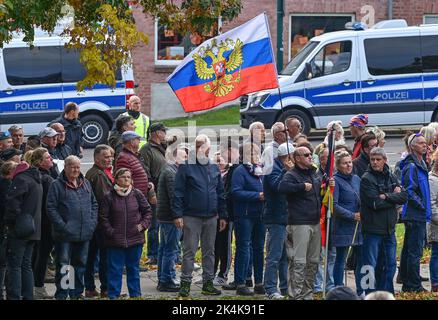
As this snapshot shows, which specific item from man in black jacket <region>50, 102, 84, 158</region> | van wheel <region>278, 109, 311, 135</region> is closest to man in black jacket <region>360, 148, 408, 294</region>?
man in black jacket <region>50, 102, 84, 158</region>

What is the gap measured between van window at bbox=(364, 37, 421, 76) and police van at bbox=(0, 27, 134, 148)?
5267 millimetres

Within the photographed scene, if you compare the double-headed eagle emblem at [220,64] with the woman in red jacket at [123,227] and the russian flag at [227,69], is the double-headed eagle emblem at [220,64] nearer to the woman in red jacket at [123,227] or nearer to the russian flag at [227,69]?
the russian flag at [227,69]

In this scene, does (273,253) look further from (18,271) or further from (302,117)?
(302,117)

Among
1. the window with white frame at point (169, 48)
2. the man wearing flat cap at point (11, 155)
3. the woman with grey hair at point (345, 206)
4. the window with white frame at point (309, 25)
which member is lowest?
the woman with grey hair at point (345, 206)

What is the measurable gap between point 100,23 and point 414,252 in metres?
4.58

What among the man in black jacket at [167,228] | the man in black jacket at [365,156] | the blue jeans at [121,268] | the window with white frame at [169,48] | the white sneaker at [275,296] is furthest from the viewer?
the window with white frame at [169,48]

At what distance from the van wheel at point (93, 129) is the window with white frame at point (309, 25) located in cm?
877

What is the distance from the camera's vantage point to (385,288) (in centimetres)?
1334

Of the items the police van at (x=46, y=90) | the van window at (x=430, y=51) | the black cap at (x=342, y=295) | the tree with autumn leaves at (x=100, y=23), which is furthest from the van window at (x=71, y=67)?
the black cap at (x=342, y=295)

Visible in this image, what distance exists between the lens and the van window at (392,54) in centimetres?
2581

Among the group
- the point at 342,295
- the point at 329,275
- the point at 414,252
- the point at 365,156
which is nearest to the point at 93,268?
the point at 329,275

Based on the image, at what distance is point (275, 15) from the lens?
3294 centimetres

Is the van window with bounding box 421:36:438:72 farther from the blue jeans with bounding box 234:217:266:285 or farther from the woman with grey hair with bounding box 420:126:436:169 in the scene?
the blue jeans with bounding box 234:217:266:285
